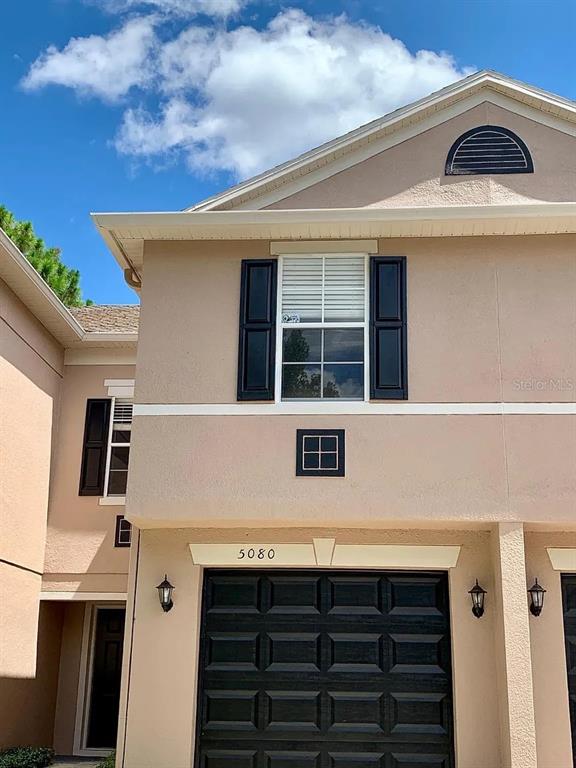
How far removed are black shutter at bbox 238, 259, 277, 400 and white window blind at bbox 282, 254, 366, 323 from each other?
0.18m

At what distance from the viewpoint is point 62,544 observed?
1270cm

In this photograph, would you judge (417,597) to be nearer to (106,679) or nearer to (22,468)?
(22,468)

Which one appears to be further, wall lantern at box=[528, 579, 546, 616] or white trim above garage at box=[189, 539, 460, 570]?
white trim above garage at box=[189, 539, 460, 570]

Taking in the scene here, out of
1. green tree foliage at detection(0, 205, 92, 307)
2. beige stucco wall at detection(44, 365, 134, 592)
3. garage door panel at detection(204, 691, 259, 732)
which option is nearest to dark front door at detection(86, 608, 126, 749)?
beige stucco wall at detection(44, 365, 134, 592)

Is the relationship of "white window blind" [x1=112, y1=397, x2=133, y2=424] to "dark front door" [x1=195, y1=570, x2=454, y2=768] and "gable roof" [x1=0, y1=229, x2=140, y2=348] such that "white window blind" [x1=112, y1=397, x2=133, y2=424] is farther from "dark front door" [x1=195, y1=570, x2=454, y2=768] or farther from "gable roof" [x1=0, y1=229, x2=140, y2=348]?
"dark front door" [x1=195, y1=570, x2=454, y2=768]

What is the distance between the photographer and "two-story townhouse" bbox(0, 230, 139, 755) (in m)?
11.4

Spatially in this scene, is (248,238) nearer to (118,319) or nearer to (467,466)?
(467,466)

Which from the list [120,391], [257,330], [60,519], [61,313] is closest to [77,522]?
[60,519]

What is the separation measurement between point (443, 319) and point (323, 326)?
128 cm

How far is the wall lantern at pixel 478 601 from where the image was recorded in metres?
8.45

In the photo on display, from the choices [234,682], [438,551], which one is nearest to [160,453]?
[234,682]

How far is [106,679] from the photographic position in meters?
13.1

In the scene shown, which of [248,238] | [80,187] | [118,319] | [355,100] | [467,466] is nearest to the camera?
[467,466]

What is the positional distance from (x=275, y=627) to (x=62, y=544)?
16.8 feet
